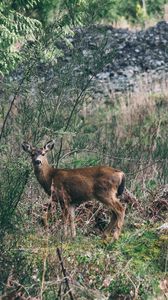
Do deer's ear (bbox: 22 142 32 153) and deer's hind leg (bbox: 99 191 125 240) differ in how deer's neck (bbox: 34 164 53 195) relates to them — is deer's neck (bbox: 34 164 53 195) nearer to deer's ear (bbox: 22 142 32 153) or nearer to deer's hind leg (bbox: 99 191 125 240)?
deer's ear (bbox: 22 142 32 153)

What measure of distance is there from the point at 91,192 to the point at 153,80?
1471 cm

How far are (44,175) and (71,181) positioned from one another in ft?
2.24

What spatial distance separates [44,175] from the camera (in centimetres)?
1466

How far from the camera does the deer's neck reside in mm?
14578

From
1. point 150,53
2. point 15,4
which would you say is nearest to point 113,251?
point 15,4

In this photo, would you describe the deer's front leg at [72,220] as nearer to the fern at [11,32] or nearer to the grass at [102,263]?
the grass at [102,263]

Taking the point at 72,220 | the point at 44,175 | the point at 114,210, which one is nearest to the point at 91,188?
the point at 114,210

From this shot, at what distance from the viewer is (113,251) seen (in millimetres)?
12172

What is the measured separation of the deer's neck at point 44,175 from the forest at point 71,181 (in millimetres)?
168

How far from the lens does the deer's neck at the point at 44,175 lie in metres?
14.6

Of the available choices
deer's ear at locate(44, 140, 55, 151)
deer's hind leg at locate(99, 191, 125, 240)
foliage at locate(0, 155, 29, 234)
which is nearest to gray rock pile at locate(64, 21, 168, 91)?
deer's ear at locate(44, 140, 55, 151)

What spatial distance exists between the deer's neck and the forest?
0.17m

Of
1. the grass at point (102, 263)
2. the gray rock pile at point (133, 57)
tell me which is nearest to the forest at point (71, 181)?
the grass at point (102, 263)

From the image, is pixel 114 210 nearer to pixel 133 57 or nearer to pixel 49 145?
pixel 49 145
